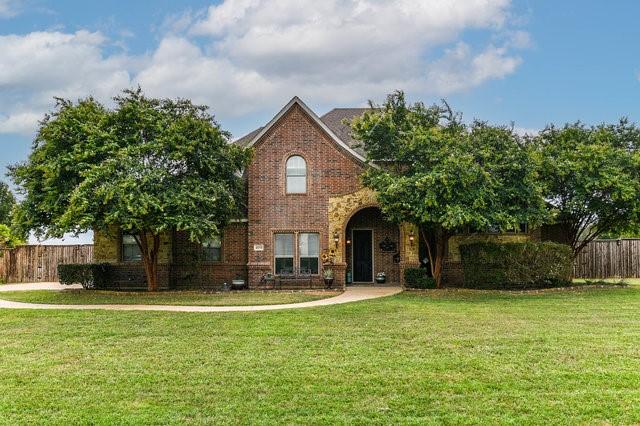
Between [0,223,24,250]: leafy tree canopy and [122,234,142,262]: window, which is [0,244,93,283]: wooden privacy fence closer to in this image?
[0,223,24,250]: leafy tree canopy

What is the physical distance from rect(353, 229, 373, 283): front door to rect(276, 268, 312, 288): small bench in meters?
2.87

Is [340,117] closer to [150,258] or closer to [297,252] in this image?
[297,252]

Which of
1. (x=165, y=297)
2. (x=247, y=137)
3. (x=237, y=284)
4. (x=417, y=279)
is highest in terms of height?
(x=247, y=137)

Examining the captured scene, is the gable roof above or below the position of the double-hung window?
above

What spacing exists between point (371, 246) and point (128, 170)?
992 cm

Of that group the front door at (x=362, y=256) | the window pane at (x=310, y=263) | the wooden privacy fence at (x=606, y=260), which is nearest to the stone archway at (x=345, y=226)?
the window pane at (x=310, y=263)

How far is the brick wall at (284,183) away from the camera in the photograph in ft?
65.1

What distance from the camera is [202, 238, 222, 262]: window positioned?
2067 centimetres

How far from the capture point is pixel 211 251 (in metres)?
20.8

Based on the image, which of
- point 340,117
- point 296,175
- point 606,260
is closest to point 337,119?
point 340,117

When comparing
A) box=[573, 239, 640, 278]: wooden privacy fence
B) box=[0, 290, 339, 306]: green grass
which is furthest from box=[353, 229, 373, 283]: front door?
box=[573, 239, 640, 278]: wooden privacy fence

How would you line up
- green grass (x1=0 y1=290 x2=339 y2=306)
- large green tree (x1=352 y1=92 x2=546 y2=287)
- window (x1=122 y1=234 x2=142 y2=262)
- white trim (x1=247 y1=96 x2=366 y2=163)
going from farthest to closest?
1. window (x1=122 y1=234 x2=142 y2=262)
2. white trim (x1=247 y1=96 x2=366 y2=163)
3. large green tree (x1=352 y1=92 x2=546 y2=287)
4. green grass (x1=0 y1=290 x2=339 y2=306)

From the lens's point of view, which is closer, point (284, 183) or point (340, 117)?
point (284, 183)

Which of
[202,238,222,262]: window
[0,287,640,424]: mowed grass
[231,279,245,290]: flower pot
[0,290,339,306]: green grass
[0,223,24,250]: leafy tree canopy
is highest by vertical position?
[0,223,24,250]: leafy tree canopy
